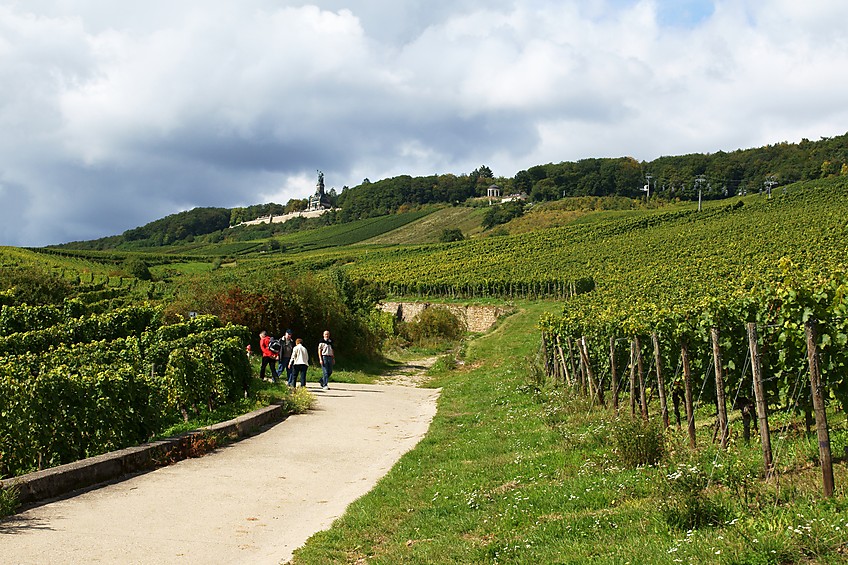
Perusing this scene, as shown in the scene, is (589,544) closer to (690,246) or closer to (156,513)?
(156,513)

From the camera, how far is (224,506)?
8.60 meters

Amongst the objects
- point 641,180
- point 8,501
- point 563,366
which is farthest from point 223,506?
point 641,180

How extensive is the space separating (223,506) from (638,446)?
4.87 meters

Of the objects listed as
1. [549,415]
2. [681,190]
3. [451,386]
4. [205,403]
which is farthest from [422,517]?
[681,190]

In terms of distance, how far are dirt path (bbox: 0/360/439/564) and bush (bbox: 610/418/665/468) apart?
3.34 metres

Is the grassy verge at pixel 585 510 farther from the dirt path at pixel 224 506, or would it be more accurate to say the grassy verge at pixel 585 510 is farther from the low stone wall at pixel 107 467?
the low stone wall at pixel 107 467

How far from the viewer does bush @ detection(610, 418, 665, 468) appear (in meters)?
8.72

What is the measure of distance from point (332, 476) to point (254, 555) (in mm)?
3944

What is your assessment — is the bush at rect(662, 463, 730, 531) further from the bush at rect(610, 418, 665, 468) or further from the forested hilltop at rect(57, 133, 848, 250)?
the forested hilltop at rect(57, 133, 848, 250)

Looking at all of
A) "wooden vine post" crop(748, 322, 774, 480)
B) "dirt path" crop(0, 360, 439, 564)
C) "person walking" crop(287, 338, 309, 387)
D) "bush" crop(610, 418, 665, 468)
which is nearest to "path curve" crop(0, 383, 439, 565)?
"dirt path" crop(0, 360, 439, 564)

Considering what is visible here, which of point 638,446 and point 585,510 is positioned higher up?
point 638,446

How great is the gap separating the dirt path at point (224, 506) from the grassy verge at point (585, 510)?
0.56 m

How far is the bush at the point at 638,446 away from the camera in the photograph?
8.72 m

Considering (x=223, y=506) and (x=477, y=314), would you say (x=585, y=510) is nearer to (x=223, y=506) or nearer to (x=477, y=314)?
(x=223, y=506)
